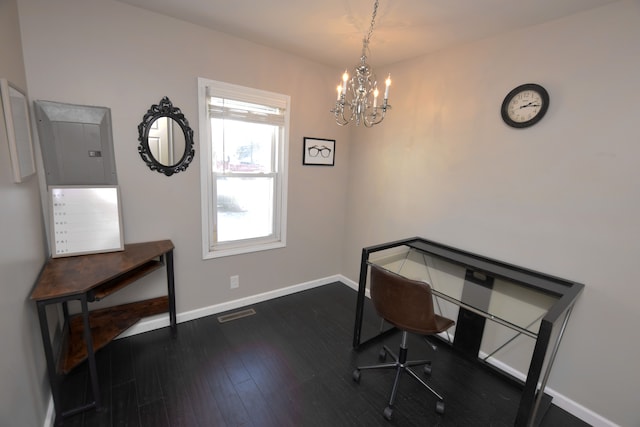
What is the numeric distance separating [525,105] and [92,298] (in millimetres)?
3135

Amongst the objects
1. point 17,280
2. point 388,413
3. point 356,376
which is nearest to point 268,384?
point 356,376

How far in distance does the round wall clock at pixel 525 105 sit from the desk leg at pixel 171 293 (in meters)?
2.84

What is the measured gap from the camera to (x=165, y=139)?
230 cm

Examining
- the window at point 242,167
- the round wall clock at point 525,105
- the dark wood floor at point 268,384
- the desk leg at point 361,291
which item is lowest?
the dark wood floor at point 268,384

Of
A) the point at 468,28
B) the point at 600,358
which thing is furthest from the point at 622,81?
the point at 600,358

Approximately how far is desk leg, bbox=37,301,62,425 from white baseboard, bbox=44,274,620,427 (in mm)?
50

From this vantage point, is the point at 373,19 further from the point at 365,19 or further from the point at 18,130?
the point at 18,130

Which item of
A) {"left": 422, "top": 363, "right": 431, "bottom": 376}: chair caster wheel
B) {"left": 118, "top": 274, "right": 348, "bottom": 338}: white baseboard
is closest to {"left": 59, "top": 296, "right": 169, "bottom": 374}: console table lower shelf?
{"left": 118, "top": 274, "right": 348, "bottom": 338}: white baseboard

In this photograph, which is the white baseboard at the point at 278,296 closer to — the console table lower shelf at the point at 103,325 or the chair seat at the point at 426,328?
the console table lower shelf at the point at 103,325

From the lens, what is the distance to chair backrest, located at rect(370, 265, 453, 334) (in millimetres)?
1663

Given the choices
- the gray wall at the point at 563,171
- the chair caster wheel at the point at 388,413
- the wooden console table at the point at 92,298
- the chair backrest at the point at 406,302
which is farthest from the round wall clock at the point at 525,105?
the wooden console table at the point at 92,298

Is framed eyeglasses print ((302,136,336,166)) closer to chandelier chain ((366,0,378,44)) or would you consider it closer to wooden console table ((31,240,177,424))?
chandelier chain ((366,0,378,44))

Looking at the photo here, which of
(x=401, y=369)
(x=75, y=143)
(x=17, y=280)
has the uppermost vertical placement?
(x=75, y=143)

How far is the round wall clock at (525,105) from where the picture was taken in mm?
1904
